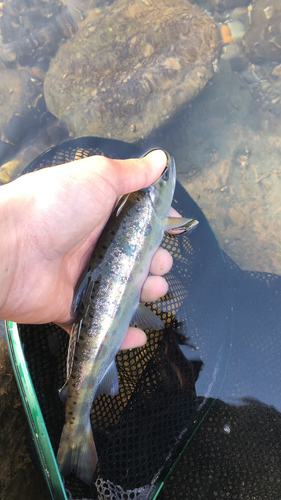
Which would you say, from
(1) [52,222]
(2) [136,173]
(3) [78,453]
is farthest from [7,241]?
(3) [78,453]

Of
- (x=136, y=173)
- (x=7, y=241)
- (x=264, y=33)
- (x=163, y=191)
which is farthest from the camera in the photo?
(x=264, y=33)

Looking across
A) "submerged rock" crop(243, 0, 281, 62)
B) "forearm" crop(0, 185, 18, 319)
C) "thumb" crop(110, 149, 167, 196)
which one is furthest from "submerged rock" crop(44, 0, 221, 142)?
"forearm" crop(0, 185, 18, 319)

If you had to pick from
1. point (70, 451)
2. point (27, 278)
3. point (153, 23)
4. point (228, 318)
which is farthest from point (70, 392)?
point (153, 23)

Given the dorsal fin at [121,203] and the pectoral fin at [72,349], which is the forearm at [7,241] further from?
the dorsal fin at [121,203]

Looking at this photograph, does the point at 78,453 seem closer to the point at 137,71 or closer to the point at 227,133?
the point at 227,133

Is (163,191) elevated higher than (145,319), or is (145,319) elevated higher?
(163,191)

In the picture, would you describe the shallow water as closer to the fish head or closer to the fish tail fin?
the fish head

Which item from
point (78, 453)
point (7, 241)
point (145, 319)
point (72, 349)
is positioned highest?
point (7, 241)

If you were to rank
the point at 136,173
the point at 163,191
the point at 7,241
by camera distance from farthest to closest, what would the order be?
1. the point at 163,191
2. the point at 136,173
3. the point at 7,241
